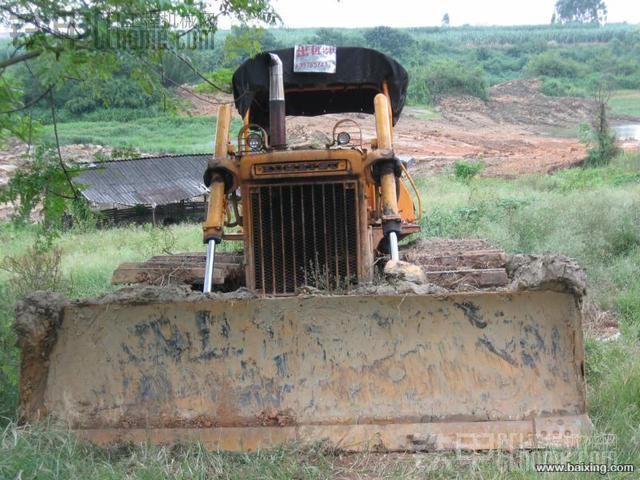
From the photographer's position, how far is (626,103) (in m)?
56.3

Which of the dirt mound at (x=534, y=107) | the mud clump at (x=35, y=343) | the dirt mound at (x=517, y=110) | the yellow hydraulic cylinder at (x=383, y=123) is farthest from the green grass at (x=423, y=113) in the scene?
the mud clump at (x=35, y=343)

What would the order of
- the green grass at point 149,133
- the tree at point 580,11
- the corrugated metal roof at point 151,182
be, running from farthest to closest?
the tree at point 580,11
the green grass at point 149,133
the corrugated metal roof at point 151,182

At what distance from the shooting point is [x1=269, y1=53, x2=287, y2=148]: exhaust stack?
21.2 feet

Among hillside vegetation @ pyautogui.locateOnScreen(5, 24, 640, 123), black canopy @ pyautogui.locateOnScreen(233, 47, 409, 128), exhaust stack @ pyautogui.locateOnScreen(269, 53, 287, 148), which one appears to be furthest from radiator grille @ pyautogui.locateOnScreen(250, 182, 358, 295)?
hillside vegetation @ pyautogui.locateOnScreen(5, 24, 640, 123)

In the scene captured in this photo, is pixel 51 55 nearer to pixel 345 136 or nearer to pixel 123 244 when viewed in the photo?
pixel 345 136

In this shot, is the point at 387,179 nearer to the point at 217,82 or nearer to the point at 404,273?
the point at 404,273

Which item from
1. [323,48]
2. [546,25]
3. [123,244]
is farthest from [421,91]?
[546,25]

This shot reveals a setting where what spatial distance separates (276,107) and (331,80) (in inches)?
27.6

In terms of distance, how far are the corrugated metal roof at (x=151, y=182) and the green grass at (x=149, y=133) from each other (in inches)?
460

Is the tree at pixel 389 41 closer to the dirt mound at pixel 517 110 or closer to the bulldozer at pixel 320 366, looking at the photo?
the dirt mound at pixel 517 110

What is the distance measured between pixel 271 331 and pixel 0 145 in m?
2.39

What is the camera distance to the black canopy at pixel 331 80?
6.91 metres

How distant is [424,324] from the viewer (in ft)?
15.7

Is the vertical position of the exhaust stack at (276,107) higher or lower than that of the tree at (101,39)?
lower
